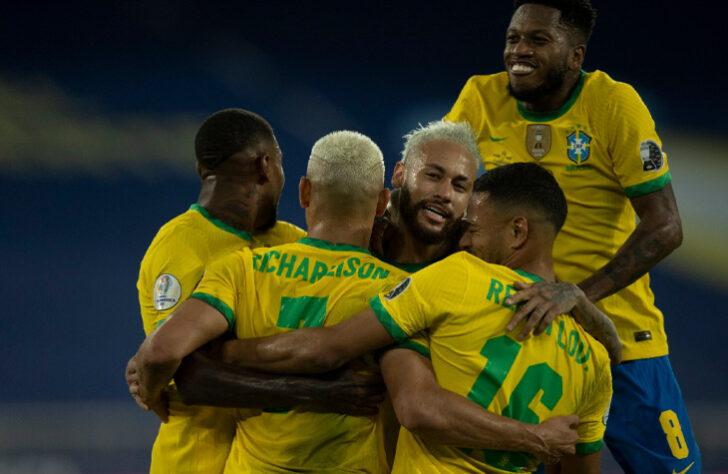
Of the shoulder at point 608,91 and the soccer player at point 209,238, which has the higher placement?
the shoulder at point 608,91

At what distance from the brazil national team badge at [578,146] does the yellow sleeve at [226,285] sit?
139 cm

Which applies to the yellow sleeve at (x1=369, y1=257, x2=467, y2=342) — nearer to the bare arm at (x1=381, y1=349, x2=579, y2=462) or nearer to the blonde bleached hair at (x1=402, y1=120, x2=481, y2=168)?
the bare arm at (x1=381, y1=349, x2=579, y2=462)

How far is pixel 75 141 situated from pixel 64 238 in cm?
76

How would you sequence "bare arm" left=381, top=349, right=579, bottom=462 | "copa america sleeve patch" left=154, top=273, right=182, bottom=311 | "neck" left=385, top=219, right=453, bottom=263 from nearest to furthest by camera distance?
"bare arm" left=381, top=349, right=579, bottom=462, "copa america sleeve patch" left=154, top=273, right=182, bottom=311, "neck" left=385, top=219, right=453, bottom=263

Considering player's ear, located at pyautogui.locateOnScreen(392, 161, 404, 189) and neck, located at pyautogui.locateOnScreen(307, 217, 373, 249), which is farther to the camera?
player's ear, located at pyautogui.locateOnScreen(392, 161, 404, 189)

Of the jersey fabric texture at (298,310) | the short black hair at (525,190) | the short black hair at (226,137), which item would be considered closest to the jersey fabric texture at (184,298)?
the short black hair at (226,137)

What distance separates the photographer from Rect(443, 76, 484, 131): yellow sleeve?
3.23m

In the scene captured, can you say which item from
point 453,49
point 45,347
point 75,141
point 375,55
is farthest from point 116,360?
point 453,49

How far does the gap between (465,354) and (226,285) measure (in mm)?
639

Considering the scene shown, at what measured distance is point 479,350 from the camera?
6.36 feet

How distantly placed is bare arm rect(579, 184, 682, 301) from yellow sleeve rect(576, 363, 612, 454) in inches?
27.2

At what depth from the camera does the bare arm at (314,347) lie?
199 cm

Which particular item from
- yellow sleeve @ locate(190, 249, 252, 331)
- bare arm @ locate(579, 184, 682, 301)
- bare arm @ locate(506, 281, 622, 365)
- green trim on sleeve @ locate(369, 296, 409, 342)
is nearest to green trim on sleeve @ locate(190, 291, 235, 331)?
yellow sleeve @ locate(190, 249, 252, 331)

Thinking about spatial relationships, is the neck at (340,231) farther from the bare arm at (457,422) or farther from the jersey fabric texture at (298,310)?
the bare arm at (457,422)
